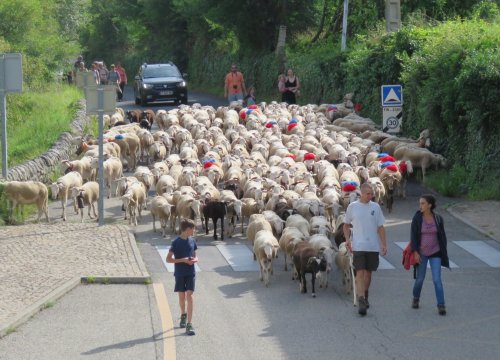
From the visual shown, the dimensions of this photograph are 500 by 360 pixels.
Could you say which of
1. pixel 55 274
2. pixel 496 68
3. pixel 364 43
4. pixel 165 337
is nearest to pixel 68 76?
pixel 364 43

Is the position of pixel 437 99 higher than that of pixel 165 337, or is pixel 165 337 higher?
pixel 437 99

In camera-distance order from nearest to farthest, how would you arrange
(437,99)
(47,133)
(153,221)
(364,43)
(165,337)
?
(165,337) < (153,221) < (437,99) < (47,133) < (364,43)

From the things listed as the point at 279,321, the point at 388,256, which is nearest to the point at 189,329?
the point at 279,321

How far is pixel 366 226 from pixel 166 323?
2.79m

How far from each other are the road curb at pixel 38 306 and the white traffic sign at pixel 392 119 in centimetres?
1441

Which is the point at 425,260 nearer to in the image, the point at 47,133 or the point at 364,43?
the point at 47,133

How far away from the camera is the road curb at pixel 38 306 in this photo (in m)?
11.7

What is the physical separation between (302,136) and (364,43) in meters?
9.18

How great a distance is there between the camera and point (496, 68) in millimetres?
21766

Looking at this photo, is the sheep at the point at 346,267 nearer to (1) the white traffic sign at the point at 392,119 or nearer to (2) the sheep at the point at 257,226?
(2) the sheep at the point at 257,226

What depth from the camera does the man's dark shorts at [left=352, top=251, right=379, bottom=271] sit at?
12.8 meters

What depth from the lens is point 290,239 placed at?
15539 millimetres

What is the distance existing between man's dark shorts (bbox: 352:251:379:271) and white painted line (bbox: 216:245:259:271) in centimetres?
351

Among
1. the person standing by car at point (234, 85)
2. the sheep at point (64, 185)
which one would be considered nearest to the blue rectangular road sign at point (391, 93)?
the sheep at point (64, 185)
